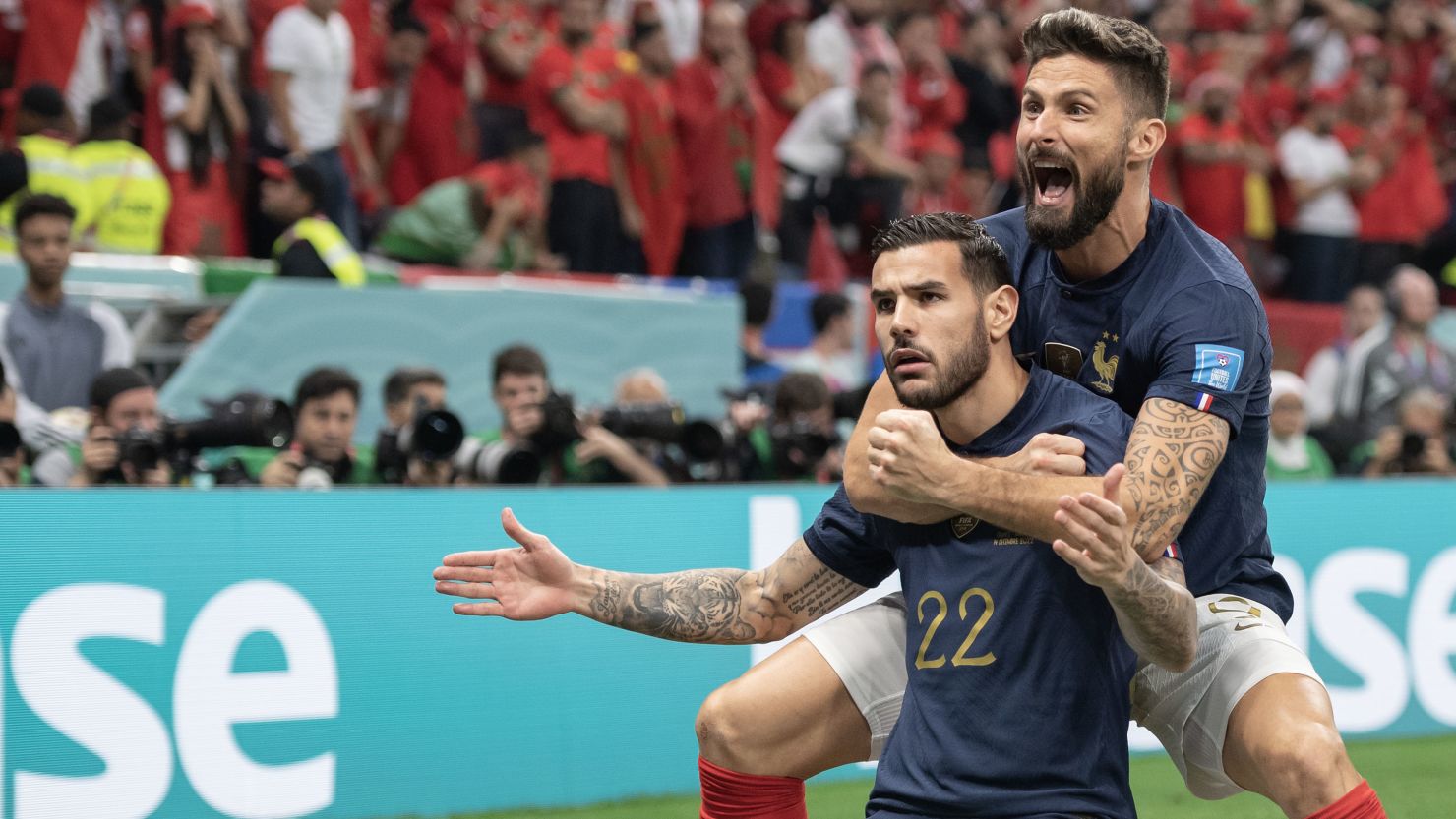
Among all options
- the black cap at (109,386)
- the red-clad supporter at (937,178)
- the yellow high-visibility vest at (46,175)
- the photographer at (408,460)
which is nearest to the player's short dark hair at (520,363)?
the photographer at (408,460)

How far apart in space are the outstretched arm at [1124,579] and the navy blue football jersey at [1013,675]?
14 cm

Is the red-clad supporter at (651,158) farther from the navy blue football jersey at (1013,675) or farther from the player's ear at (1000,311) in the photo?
the navy blue football jersey at (1013,675)

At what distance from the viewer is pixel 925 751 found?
12.7ft

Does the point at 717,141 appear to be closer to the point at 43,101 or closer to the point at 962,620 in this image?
the point at 43,101

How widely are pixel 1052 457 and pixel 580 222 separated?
8324 mm

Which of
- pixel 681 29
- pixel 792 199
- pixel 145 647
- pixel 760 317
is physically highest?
pixel 681 29

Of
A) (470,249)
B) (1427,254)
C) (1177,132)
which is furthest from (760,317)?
(1427,254)

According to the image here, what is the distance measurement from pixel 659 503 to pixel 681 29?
22.2 ft

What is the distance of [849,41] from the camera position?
44.7 feet

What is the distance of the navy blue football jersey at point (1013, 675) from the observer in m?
3.77

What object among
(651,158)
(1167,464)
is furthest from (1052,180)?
(651,158)

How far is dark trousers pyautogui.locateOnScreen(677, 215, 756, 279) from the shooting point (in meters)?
12.6

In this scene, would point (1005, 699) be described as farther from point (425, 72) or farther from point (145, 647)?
point (425, 72)

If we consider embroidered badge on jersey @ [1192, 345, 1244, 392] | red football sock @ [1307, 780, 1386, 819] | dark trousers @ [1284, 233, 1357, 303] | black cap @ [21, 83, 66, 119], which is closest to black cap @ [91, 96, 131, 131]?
black cap @ [21, 83, 66, 119]
